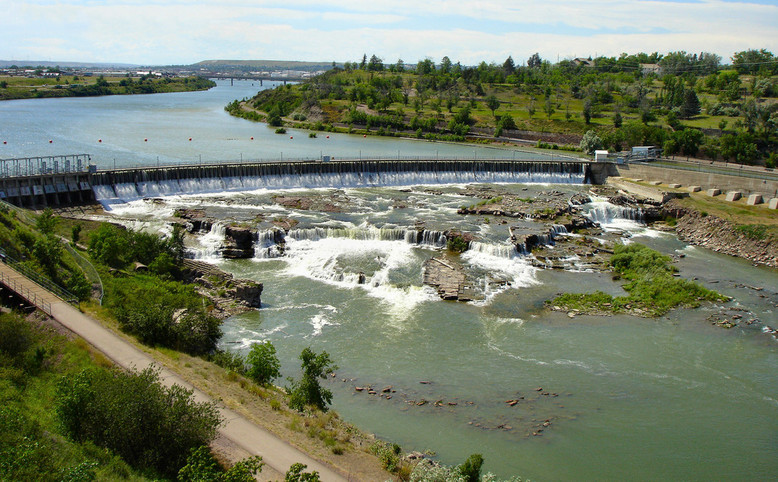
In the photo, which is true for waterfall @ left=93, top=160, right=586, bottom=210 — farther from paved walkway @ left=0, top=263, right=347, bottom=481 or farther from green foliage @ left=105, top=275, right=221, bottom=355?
paved walkway @ left=0, top=263, right=347, bottom=481

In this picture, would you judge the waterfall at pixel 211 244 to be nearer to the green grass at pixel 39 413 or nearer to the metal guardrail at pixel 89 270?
the metal guardrail at pixel 89 270

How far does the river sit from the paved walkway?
5.38m

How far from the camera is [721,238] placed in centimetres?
5134

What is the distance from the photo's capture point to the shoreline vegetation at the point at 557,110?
299ft

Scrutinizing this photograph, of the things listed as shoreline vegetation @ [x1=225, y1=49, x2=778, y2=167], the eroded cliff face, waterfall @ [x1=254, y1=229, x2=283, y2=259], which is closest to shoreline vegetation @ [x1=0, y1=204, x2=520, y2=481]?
waterfall @ [x1=254, y1=229, x2=283, y2=259]

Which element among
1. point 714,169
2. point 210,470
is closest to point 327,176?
point 714,169

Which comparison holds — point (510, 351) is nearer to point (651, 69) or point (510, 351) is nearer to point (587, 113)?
point (587, 113)

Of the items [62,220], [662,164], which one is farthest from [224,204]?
[662,164]

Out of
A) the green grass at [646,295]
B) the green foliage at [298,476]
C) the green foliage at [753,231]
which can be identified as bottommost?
the green grass at [646,295]

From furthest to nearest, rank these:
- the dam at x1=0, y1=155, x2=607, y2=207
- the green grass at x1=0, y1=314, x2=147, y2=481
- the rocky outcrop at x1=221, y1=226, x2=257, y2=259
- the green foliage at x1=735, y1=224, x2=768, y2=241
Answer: the dam at x1=0, y1=155, x2=607, y2=207
the green foliage at x1=735, y1=224, x2=768, y2=241
the rocky outcrop at x1=221, y1=226, x2=257, y2=259
the green grass at x1=0, y1=314, x2=147, y2=481

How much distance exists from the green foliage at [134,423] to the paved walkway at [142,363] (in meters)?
1.84

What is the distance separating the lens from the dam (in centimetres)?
5294

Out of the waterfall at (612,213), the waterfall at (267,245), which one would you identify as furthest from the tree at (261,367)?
the waterfall at (612,213)

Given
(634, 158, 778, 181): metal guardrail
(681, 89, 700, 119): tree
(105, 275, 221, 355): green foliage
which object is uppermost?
(681, 89, 700, 119): tree
